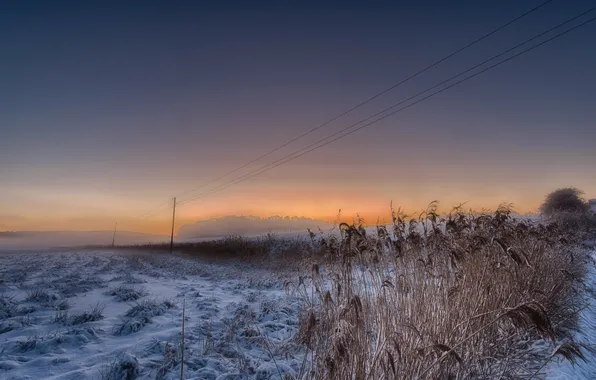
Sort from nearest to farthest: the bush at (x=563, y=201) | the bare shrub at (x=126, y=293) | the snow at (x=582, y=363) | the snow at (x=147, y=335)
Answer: the snow at (x=582, y=363) < the snow at (x=147, y=335) < the bare shrub at (x=126, y=293) < the bush at (x=563, y=201)

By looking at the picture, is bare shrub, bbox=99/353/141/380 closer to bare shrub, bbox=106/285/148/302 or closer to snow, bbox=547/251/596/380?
bare shrub, bbox=106/285/148/302

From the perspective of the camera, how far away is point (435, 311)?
371cm

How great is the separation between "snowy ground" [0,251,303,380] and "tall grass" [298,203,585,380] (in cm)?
97

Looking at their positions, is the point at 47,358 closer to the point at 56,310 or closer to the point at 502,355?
the point at 56,310

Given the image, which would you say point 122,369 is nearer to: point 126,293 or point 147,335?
point 147,335

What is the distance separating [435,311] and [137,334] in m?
4.95

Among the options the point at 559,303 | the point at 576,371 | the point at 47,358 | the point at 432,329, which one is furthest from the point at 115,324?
the point at 559,303

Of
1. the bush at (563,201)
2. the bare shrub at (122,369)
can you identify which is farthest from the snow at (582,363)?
the bush at (563,201)

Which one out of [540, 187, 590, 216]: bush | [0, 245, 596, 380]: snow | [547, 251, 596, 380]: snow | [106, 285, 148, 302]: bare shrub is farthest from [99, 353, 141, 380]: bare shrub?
[540, 187, 590, 216]: bush

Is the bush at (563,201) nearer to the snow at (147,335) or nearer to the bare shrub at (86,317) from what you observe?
the snow at (147,335)

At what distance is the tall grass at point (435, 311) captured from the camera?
2695 millimetres

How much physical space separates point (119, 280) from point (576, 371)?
472 inches

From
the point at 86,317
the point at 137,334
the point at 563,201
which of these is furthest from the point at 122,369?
the point at 563,201

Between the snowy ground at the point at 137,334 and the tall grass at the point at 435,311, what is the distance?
97 centimetres
